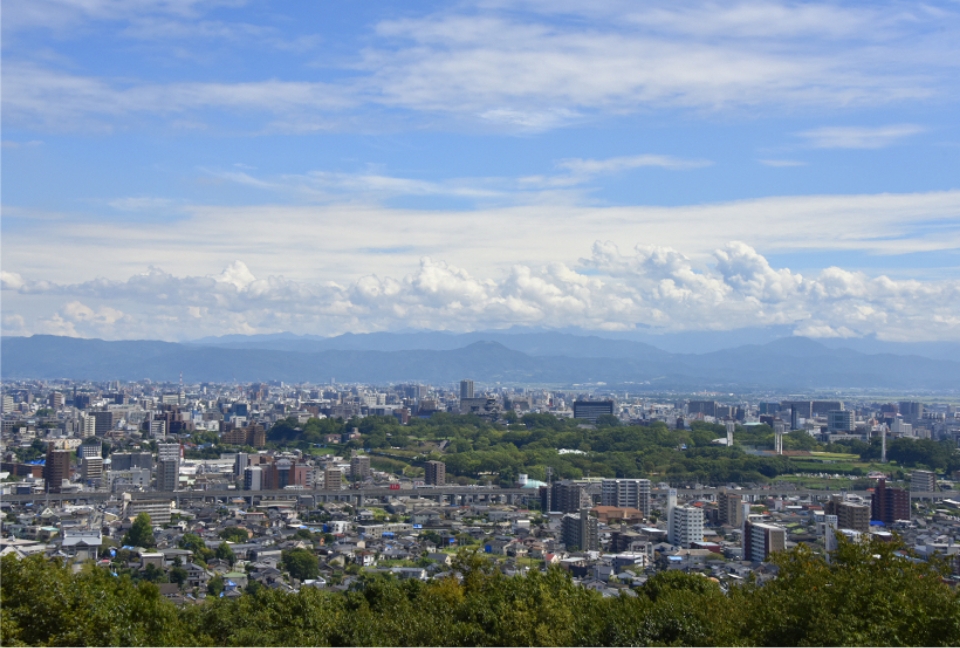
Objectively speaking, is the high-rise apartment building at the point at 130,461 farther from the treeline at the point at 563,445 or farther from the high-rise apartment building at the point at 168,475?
the treeline at the point at 563,445

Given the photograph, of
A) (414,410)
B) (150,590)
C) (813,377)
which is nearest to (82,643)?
(150,590)

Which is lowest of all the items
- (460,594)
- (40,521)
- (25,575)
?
(40,521)

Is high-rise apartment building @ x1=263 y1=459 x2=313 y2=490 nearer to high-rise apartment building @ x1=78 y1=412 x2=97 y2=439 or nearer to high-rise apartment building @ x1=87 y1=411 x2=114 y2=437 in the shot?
high-rise apartment building @ x1=78 y1=412 x2=97 y2=439

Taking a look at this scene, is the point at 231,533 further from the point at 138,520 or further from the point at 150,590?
the point at 150,590

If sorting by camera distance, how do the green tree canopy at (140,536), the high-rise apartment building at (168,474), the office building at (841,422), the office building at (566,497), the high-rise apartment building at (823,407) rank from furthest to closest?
the high-rise apartment building at (823,407) < the office building at (841,422) < the high-rise apartment building at (168,474) < the office building at (566,497) < the green tree canopy at (140,536)

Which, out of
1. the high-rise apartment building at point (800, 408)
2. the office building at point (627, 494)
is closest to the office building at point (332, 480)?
the office building at point (627, 494)

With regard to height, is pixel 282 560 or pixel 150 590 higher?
pixel 150 590

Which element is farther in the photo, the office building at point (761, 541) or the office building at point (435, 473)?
the office building at point (435, 473)
